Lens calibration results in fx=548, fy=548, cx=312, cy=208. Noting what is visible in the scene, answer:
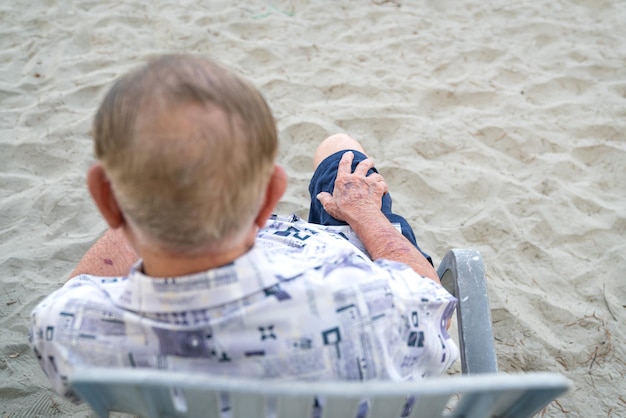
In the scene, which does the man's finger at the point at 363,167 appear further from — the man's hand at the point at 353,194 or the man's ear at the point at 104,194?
the man's ear at the point at 104,194

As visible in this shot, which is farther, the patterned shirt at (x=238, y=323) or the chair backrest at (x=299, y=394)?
the patterned shirt at (x=238, y=323)

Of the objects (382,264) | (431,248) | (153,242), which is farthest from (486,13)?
(153,242)

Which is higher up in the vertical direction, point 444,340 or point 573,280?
point 444,340

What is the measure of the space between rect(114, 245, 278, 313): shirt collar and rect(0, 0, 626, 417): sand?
44.8 inches

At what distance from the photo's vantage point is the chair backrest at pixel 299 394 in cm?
78

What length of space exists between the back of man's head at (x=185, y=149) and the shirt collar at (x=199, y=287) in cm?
6

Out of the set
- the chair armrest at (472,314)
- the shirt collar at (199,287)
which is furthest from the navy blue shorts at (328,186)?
the shirt collar at (199,287)

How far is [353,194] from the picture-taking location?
1.81 m

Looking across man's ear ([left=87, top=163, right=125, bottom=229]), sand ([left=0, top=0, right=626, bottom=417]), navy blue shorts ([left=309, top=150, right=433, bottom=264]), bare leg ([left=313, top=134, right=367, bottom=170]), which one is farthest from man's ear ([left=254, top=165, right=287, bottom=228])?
sand ([left=0, top=0, right=626, bottom=417])

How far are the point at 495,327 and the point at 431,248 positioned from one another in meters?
0.48

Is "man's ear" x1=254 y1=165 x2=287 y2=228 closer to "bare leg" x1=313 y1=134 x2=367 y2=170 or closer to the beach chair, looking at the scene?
the beach chair

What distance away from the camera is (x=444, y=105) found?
3.41 m

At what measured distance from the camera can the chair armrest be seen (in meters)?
1.39

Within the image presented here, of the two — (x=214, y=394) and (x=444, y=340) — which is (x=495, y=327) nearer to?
(x=444, y=340)
